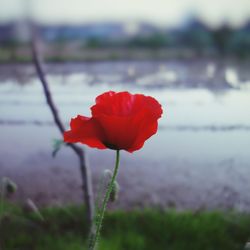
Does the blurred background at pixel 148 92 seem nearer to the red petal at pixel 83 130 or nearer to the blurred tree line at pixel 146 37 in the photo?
the blurred tree line at pixel 146 37

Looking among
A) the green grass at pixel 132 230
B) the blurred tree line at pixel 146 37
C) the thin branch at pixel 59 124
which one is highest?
the blurred tree line at pixel 146 37

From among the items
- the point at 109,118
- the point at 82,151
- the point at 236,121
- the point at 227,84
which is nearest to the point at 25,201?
the point at 82,151

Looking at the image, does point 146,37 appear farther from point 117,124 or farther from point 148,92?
point 117,124

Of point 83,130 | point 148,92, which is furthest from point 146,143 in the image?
point 83,130

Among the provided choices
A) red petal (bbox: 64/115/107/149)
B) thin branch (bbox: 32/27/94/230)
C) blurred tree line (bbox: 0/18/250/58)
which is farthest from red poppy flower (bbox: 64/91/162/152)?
blurred tree line (bbox: 0/18/250/58)

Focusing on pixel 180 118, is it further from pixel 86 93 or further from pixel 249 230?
pixel 249 230

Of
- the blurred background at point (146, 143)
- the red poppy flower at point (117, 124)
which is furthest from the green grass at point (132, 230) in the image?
the red poppy flower at point (117, 124)

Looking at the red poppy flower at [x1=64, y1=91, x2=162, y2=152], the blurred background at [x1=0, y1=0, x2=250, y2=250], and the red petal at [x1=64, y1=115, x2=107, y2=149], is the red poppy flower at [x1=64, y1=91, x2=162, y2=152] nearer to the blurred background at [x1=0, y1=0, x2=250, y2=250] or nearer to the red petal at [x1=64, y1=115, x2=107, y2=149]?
the red petal at [x1=64, y1=115, x2=107, y2=149]
